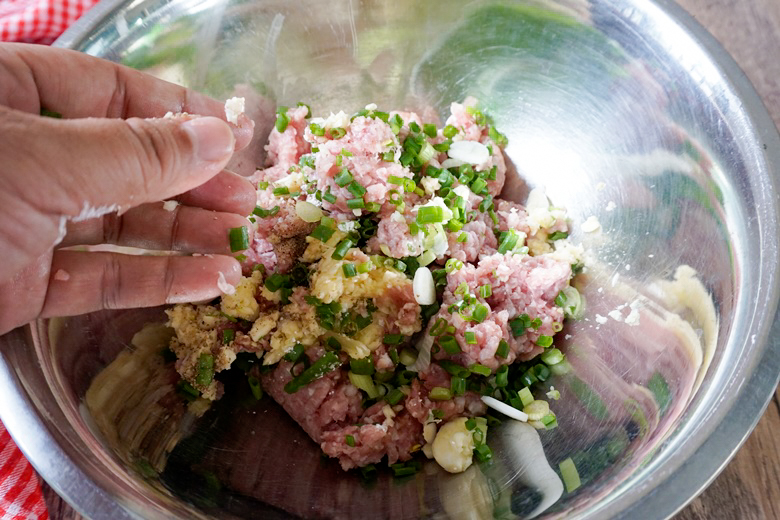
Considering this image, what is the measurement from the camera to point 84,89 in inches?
79.7

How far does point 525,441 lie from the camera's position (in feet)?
6.91

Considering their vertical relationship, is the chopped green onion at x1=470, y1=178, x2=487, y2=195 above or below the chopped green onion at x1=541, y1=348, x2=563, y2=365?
above

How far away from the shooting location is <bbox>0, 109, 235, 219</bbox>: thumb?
138cm

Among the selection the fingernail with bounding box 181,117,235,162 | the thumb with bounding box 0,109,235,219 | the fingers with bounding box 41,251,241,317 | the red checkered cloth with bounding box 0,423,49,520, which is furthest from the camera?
the red checkered cloth with bounding box 0,423,49,520

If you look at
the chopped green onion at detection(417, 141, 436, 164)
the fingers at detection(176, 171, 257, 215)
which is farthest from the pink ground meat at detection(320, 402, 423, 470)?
the chopped green onion at detection(417, 141, 436, 164)

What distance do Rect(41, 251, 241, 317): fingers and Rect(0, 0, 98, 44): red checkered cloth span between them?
4.46 feet

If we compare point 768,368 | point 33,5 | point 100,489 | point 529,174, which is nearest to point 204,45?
point 33,5

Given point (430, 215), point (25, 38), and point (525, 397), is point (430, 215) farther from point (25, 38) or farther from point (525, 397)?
point (25, 38)

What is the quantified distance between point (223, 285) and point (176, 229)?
288 mm

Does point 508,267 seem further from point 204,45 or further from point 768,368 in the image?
point 204,45

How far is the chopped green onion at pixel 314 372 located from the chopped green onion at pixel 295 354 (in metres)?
0.05

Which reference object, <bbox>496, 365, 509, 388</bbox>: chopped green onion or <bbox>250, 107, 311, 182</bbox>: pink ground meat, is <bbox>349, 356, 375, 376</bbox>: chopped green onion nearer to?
<bbox>496, 365, 509, 388</bbox>: chopped green onion

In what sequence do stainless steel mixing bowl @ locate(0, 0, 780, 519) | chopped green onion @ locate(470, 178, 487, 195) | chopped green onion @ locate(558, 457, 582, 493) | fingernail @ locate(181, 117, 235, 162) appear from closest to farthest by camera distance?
1. fingernail @ locate(181, 117, 235, 162)
2. stainless steel mixing bowl @ locate(0, 0, 780, 519)
3. chopped green onion @ locate(558, 457, 582, 493)
4. chopped green onion @ locate(470, 178, 487, 195)

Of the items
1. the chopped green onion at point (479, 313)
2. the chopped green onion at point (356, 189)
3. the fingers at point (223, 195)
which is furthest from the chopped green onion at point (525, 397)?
the fingers at point (223, 195)
